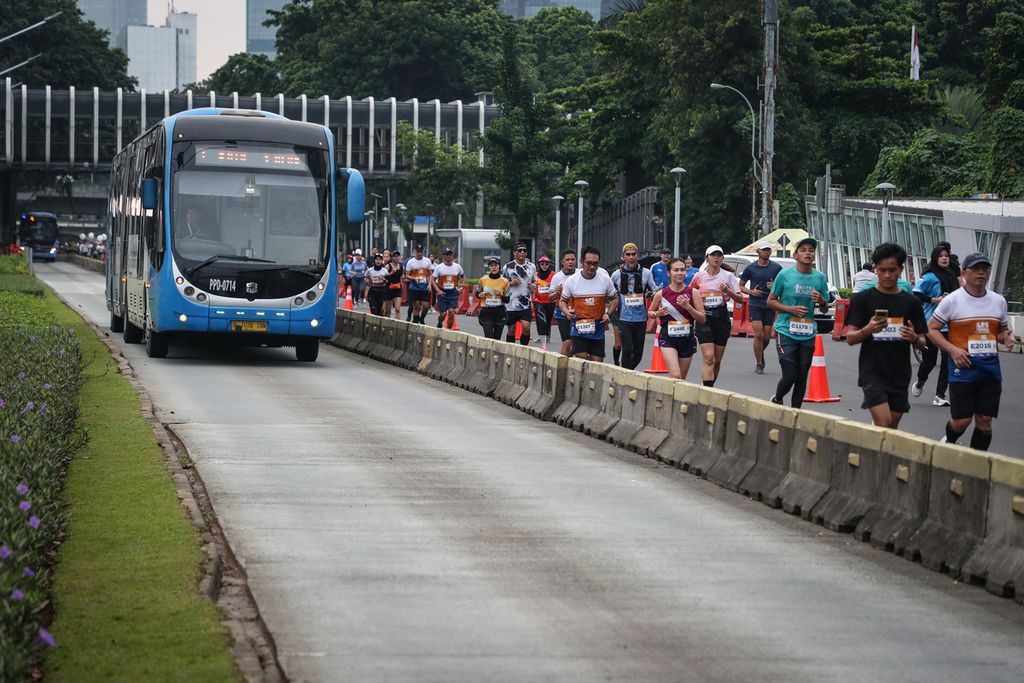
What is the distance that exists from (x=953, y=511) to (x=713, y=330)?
949cm

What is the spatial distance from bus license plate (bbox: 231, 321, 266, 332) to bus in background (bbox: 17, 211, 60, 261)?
270ft

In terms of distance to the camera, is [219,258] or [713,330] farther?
[219,258]

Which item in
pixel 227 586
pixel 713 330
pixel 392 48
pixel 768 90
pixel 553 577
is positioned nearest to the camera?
pixel 227 586

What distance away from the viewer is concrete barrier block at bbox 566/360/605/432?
54.4ft

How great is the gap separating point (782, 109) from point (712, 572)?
168 feet

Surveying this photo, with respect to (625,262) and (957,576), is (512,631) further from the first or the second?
(625,262)

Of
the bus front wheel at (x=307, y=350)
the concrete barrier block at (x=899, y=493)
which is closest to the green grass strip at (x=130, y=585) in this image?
the concrete barrier block at (x=899, y=493)

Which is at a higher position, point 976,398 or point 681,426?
point 976,398

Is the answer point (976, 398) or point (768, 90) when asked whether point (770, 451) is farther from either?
point (768, 90)

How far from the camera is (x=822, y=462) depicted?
442 inches

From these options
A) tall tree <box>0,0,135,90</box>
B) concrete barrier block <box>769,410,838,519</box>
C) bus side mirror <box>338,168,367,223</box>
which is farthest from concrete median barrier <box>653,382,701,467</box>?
tall tree <box>0,0,135,90</box>

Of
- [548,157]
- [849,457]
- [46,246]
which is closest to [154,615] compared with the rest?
[849,457]

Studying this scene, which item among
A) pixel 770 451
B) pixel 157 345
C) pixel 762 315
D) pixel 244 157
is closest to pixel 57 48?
pixel 157 345

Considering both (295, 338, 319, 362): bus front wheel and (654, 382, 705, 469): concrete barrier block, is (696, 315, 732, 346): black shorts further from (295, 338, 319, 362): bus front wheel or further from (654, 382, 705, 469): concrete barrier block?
(295, 338, 319, 362): bus front wheel
